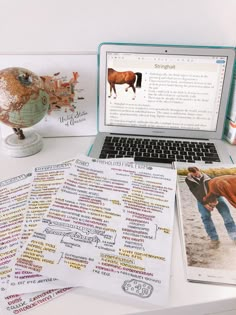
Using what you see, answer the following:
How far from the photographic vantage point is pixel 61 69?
794 mm

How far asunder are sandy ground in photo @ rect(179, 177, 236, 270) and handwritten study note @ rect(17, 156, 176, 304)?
3 centimetres

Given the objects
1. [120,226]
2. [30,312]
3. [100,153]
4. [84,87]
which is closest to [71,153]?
[100,153]

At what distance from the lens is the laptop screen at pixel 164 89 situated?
0.76 meters

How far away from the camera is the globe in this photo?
0.66 meters

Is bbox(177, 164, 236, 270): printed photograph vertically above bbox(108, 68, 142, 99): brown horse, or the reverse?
bbox(108, 68, 142, 99): brown horse

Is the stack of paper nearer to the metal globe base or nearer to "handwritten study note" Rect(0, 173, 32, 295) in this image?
"handwritten study note" Rect(0, 173, 32, 295)

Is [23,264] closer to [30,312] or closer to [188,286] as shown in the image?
[30,312]

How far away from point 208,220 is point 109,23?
57 centimetres

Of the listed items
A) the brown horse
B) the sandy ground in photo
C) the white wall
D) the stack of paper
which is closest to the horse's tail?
the brown horse

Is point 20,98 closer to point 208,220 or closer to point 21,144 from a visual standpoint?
point 21,144

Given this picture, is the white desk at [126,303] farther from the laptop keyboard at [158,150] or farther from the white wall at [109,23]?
the white wall at [109,23]

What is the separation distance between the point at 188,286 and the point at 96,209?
20 centimetres

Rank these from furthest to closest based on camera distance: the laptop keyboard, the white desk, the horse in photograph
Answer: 1. the laptop keyboard
2. the horse in photograph
3. the white desk

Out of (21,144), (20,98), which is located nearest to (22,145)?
(21,144)
